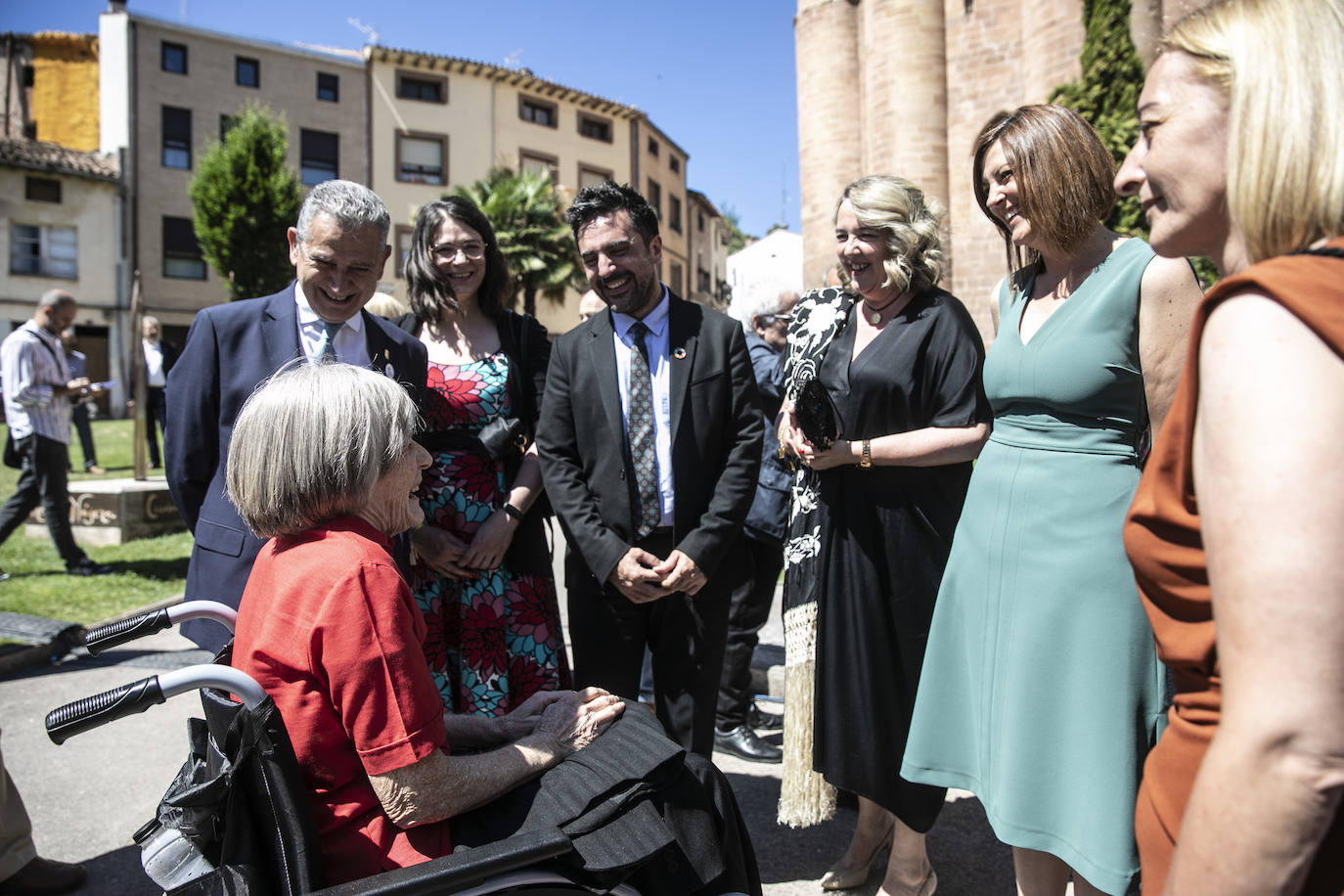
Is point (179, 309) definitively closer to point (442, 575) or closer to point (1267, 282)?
point (442, 575)

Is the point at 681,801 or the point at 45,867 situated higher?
the point at 681,801

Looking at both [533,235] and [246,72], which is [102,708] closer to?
[533,235]

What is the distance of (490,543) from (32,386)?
6.81 m

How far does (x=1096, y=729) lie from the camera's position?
7.20 feet

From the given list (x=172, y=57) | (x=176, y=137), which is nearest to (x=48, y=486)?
(x=176, y=137)

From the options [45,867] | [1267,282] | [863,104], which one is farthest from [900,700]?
[863,104]

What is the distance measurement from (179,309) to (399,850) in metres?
37.2

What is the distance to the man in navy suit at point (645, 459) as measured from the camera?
10.4ft

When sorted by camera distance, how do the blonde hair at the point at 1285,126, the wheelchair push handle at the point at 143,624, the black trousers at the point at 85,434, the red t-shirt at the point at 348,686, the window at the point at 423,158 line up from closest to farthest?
the blonde hair at the point at 1285,126 < the red t-shirt at the point at 348,686 < the wheelchair push handle at the point at 143,624 < the black trousers at the point at 85,434 < the window at the point at 423,158

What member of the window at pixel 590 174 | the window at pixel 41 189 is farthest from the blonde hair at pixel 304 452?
the window at pixel 590 174

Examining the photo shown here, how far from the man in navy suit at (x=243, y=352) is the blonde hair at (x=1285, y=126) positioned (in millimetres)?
2454

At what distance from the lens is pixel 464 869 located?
1.58m

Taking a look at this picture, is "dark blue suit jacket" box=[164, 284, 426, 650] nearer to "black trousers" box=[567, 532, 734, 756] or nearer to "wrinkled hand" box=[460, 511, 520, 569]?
"wrinkled hand" box=[460, 511, 520, 569]

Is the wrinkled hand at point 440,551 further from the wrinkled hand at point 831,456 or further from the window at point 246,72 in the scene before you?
the window at point 246,72
